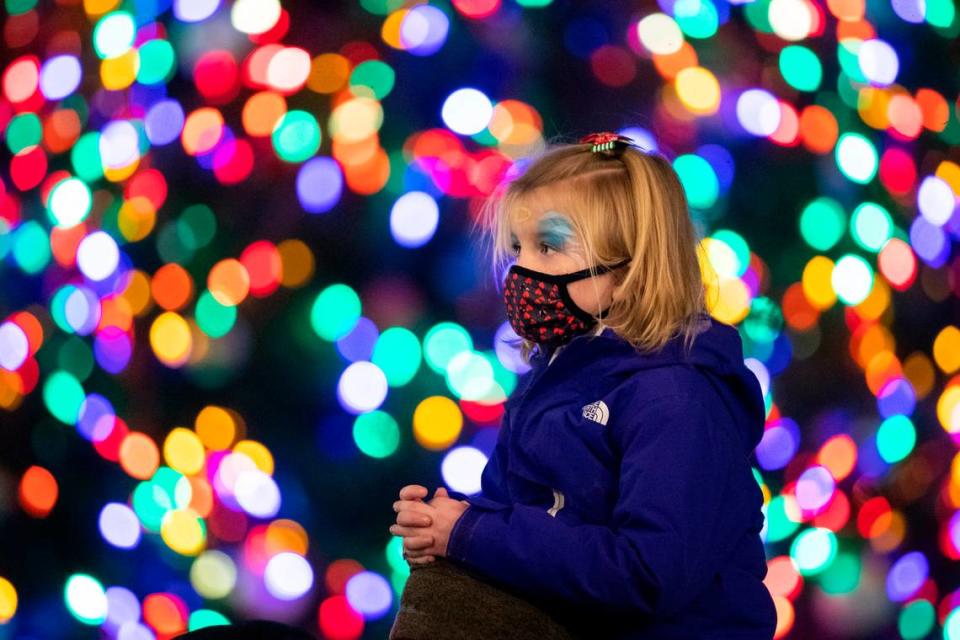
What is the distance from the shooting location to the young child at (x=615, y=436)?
1.24 metres

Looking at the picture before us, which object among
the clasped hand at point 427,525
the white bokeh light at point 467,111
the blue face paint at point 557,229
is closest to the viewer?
the clasped hand at point 427,525

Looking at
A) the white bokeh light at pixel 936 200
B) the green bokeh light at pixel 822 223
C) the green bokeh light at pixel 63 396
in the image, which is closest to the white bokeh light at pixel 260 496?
the green bokeh light at pixel 63 396

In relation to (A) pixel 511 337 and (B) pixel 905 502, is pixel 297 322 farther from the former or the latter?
(B) pixel 905 502

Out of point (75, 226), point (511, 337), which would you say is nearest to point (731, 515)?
point (511, 337)

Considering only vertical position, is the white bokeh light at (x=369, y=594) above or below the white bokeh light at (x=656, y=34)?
below

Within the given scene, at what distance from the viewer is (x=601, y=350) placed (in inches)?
55.7

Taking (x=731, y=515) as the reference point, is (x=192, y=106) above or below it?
above

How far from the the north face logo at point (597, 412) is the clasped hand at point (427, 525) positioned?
0.60 ft

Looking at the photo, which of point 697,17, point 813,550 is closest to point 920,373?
point 813,550

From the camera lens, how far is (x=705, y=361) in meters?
1.36

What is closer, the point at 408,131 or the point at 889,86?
the point at 408,131

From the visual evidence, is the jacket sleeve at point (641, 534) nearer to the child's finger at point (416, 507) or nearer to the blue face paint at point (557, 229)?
the child's finger at point (416, 507)

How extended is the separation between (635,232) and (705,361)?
199 millimetres

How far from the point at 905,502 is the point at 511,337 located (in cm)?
85
